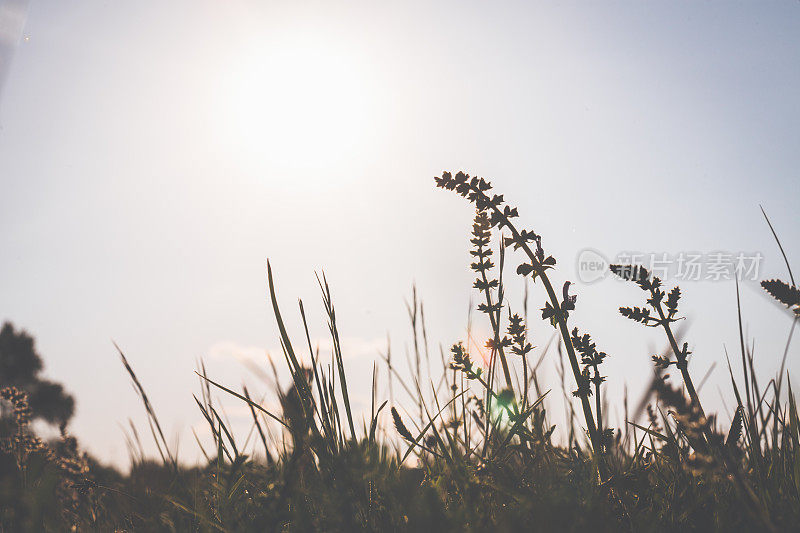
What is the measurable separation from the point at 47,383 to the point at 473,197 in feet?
92.9

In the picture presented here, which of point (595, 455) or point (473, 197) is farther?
point (473, 197)

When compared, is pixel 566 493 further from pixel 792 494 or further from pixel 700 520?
pixel 792 494

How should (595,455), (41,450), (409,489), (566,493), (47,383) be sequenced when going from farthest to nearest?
(47,383)
(41,450)
(409,489)
(595,455)
(566,493)

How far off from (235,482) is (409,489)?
25.9 inches

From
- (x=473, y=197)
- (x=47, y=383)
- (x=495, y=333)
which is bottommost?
(x=47, y=383)

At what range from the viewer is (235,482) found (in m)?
1.85

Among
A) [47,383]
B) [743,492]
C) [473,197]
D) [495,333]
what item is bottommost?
[47,383]

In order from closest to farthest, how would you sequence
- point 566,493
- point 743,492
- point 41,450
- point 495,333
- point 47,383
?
point 743,492 < point 566,493 < point 495,333 < point 41,450 < point 47,383

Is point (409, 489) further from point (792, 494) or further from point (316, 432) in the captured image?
point (792, 494)

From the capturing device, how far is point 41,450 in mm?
3248

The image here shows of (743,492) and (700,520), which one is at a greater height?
(743,492)

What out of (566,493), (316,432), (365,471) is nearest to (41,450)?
(316,432)

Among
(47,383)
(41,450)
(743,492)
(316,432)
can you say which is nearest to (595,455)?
(743,492)

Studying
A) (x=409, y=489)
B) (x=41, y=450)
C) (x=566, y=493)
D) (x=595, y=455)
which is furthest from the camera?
(x=41, y=450)
